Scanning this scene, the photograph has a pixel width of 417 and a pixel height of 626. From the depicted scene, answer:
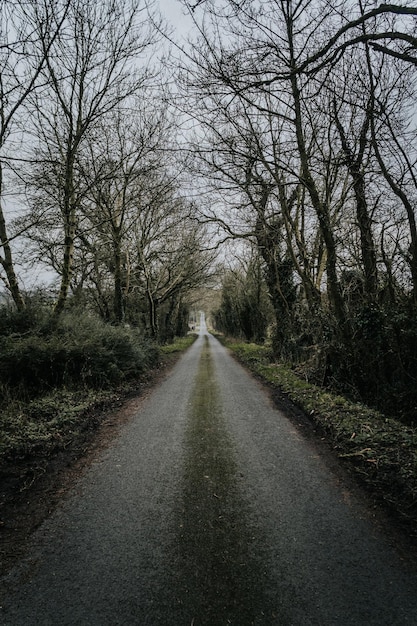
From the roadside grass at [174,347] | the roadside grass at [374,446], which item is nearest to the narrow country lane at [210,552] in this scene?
the roadside grass at [374,446]

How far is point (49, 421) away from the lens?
18.0ft

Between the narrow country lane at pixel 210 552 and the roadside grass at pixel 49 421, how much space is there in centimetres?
87

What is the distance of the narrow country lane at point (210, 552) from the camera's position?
2.07 metres

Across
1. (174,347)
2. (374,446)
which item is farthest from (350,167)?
(174,347)

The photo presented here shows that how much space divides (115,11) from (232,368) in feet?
37.0

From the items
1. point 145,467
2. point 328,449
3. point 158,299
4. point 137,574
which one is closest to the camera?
point 137,574

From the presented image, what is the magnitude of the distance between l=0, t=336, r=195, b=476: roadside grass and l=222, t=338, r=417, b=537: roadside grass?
4.06 m

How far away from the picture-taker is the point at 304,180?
305 inches

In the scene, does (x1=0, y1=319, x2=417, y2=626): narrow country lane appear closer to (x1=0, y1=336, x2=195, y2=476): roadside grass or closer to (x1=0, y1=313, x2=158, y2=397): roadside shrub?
(x1=0, y1=336, x2=195, y2=476): roadside grass

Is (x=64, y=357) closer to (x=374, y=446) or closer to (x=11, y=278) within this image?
(x=11, y=278)

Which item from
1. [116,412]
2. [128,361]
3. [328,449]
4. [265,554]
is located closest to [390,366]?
[328,449]

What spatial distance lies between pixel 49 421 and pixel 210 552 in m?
4.03

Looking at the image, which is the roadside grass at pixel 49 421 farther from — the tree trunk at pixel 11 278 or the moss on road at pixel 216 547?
the tree trunk at pixel 11 278

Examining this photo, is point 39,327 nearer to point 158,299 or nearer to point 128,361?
point 128,361
